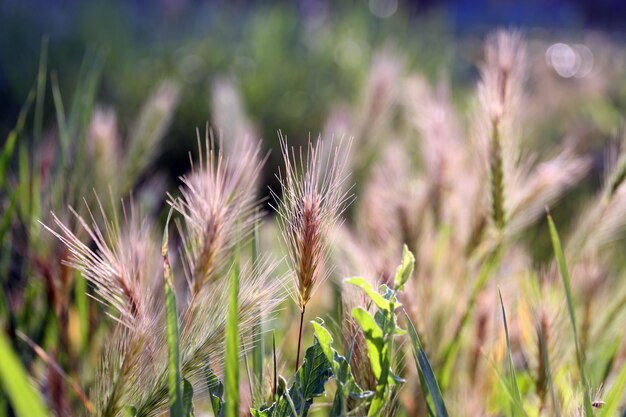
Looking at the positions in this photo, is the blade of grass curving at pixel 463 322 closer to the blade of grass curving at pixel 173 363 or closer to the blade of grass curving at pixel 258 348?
the blade of grass curving at pixel 258 348

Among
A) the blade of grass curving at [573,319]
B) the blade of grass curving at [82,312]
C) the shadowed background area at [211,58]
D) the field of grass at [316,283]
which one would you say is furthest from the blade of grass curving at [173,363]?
the shadowed background area at [211,58]

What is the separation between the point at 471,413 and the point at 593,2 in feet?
46.3

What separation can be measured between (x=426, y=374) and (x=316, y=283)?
0.41 ft

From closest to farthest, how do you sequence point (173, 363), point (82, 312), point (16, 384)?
point (16, 384) → point (173, 363) → point (82, 312)

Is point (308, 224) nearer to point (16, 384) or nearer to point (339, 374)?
point (339, 374)

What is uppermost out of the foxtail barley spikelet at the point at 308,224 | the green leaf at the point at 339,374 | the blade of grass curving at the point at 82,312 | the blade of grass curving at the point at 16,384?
the foxtail barley spikelet at the point at 308,224

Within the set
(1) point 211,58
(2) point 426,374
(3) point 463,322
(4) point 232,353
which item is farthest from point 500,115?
(1) point 211,58

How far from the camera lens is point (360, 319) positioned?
62cm

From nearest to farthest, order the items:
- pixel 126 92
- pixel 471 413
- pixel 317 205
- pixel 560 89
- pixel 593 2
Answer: pixel 317 205 → pixel 471 413 → pixel 126 92 → pixel 560 89 → pixel 593 2

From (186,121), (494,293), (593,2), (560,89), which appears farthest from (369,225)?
(593,2)

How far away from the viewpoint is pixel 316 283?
650 mm

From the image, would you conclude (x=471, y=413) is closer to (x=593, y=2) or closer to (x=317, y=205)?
(x=317, y=205)

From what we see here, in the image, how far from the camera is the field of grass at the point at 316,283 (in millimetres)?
634

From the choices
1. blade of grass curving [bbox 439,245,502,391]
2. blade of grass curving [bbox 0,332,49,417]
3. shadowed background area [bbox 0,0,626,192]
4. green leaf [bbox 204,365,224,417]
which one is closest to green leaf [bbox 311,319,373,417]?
green leaf [bbox 204,365,224,417]
